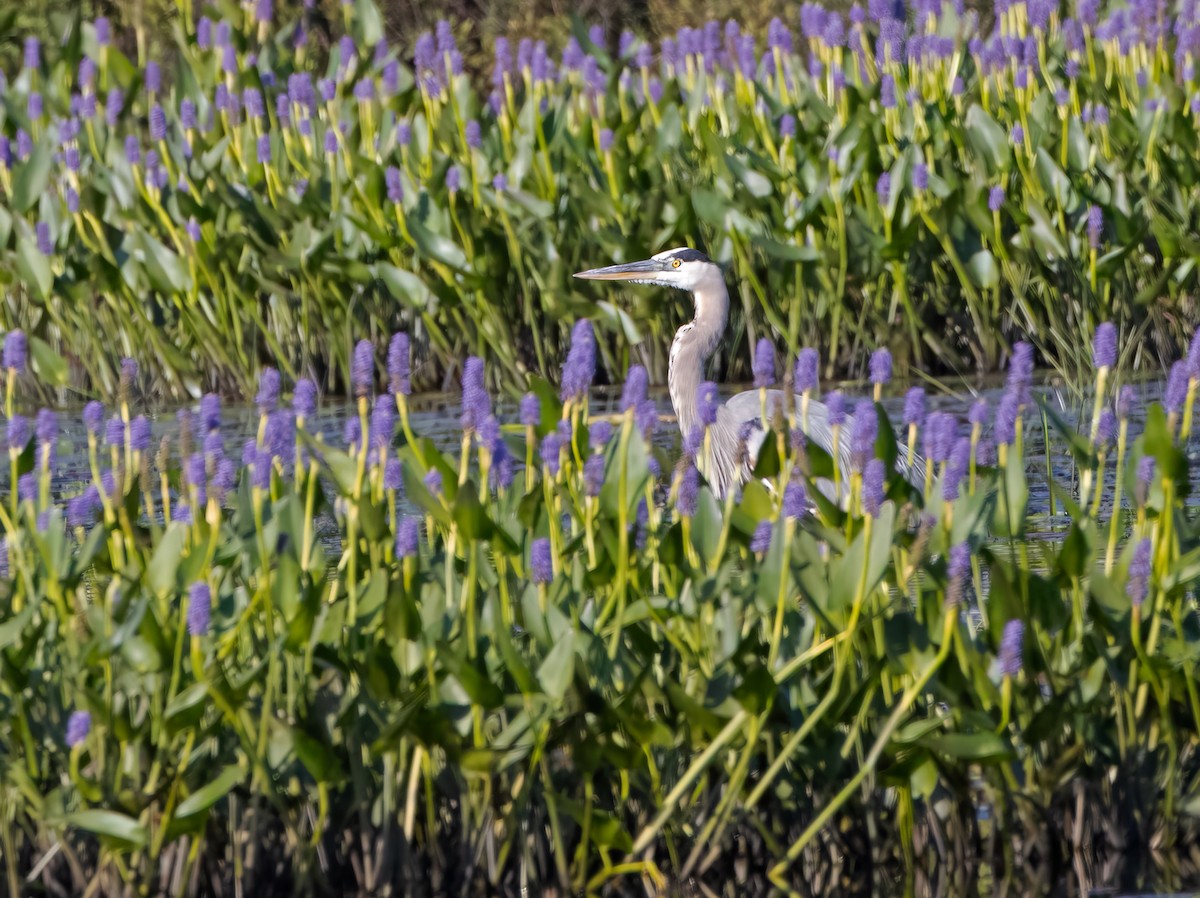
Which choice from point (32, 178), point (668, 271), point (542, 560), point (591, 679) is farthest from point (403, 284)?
point (542, 560)

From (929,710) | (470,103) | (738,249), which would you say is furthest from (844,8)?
(929,710)

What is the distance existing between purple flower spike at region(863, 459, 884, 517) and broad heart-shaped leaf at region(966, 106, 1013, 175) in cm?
426

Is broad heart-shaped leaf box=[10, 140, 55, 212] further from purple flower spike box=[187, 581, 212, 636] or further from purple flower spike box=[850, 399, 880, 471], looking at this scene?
purple flower spike box=[850, 399, 880, 471]

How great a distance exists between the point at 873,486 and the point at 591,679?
1.81ft

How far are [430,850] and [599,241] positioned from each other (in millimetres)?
4124

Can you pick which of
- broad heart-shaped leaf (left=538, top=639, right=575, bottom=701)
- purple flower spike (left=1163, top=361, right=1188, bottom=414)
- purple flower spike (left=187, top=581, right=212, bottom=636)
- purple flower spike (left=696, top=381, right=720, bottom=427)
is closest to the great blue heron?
purple flower spike (left=696, top=381, right=720, bottom=427)

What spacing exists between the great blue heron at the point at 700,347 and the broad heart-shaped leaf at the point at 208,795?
9.44ft

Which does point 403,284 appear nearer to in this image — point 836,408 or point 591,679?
point 836,408

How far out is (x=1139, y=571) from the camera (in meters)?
3.15

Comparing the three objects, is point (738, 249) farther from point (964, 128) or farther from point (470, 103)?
point (470, 103)

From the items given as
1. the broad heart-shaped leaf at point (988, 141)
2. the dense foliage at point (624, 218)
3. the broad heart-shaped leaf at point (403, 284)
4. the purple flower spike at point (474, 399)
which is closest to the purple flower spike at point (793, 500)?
the purple flower spike at point (474, 399)

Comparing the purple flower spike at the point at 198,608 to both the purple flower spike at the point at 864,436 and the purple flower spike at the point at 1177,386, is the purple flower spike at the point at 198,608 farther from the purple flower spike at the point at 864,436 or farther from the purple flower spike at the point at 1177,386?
the purple flower spike at the point at 1177,386

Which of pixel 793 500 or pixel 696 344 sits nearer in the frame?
pixel 793 500

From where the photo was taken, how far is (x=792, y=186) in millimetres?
7441
